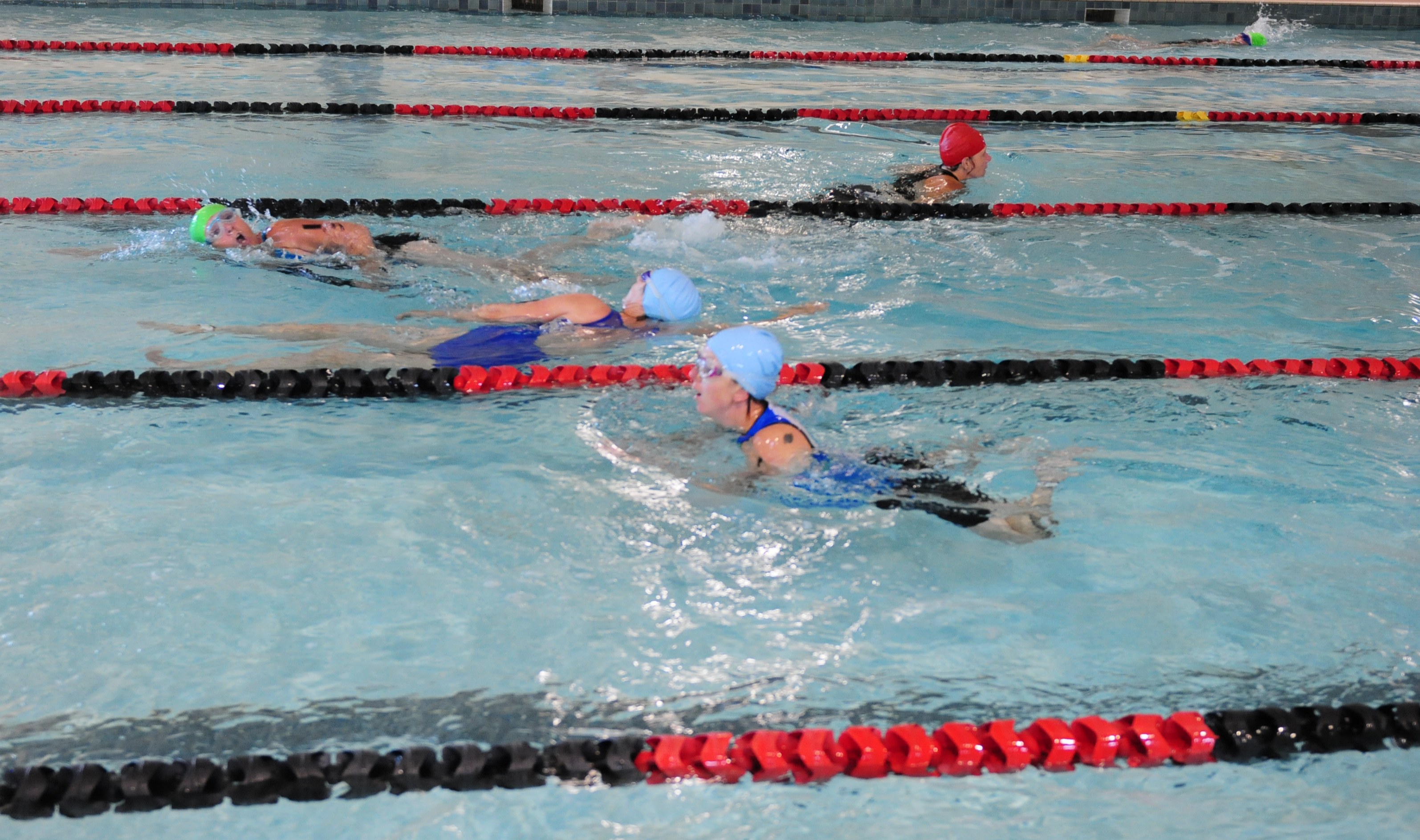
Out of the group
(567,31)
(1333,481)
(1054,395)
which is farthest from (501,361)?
(567,31)

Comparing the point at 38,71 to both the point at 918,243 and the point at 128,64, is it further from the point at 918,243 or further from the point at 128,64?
the point at 918,243

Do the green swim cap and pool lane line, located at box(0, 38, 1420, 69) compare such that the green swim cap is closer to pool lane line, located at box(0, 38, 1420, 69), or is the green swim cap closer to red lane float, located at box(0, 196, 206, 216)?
red lane float, located at box(0, 196, 206, 216)

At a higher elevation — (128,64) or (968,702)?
(128,64)

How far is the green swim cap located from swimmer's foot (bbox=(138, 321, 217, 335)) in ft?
2.12

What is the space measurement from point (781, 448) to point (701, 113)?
5.75 meters

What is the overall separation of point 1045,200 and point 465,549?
4768mm

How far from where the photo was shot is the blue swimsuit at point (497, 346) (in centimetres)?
429

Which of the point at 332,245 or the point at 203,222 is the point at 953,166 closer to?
the point at 332,245

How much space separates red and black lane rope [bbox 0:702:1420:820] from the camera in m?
2.21

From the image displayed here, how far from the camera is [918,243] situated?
5.92 metres

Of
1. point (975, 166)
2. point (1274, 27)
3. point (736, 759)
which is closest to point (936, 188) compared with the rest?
point (975, 166)

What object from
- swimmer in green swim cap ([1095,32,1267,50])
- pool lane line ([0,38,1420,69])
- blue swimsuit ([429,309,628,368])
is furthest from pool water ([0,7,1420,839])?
swimmer in green swim cap ([1095,32,1267,50])

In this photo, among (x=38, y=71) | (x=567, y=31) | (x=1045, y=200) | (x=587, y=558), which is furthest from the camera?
(x=567, y=31)

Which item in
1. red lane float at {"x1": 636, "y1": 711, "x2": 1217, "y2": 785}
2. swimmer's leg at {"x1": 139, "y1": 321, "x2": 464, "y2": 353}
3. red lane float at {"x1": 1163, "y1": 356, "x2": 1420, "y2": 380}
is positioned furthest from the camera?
swimmer's leg at {"x1": 139, "y1": 321, "x2": 464, "y2": 353}
